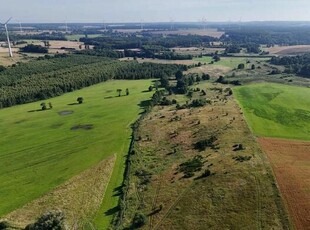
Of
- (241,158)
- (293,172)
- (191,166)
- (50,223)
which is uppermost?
(50,223)

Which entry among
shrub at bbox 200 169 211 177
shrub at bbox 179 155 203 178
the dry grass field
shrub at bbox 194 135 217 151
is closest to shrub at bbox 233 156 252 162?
the dry grass field

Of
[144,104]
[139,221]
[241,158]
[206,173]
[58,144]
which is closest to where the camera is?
[139,221]

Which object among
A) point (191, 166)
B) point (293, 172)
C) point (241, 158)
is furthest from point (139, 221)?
point (293, 172)

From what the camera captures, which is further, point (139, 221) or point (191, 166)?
point (191, 166)

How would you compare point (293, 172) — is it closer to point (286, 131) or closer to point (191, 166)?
point (191, 166)

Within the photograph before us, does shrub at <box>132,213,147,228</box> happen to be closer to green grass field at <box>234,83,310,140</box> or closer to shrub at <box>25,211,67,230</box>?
shrub at <box>25,211,67,230</box>

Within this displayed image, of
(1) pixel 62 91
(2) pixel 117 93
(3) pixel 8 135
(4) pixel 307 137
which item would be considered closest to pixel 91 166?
(3) pixel 8 135

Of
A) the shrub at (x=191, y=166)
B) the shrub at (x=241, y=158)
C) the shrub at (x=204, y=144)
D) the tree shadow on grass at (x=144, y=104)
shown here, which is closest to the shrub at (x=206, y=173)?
the shrub at (x=191, y=166)

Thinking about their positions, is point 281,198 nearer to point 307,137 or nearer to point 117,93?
point 307,137
